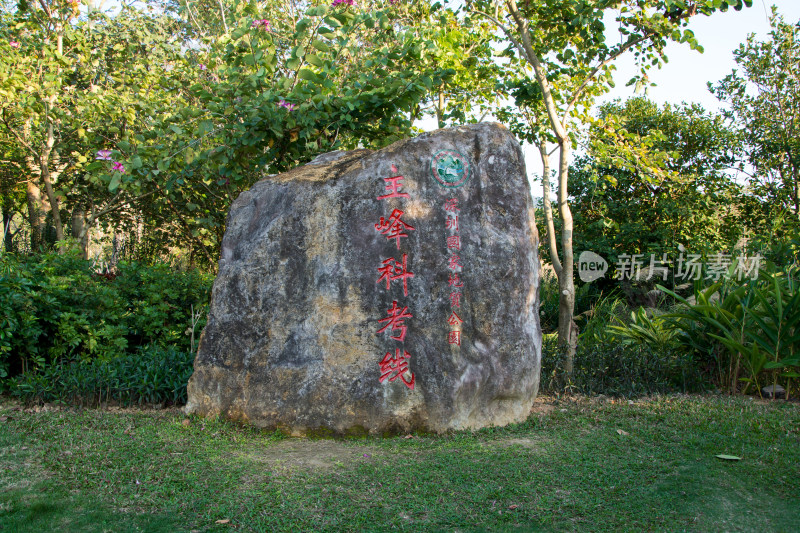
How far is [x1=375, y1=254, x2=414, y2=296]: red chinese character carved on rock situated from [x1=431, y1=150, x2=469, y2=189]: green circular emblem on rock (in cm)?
69

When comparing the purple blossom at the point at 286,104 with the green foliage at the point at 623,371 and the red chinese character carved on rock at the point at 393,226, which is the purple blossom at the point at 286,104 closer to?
the red chinese character carved on rock at the point at 393,226

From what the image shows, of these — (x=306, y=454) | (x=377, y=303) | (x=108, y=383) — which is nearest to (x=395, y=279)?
(x=377, y=303)

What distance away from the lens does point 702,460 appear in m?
4.04

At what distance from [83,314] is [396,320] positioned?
3.07 m

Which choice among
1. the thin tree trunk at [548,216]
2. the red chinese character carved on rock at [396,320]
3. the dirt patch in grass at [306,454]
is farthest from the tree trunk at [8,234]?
the thin tree trunk at [548,216]

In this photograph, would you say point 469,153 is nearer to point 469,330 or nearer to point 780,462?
point 469,330

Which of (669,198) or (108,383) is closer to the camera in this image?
(108,383)

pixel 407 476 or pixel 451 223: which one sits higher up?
pixel 451 223

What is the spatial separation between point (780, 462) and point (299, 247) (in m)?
3.51

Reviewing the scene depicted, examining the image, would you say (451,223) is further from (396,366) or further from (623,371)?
(623,371)

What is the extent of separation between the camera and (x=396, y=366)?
4.54 m

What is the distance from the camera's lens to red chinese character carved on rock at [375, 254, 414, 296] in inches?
182

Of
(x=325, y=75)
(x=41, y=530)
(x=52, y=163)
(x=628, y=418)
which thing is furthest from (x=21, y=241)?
(x=628, y=418)

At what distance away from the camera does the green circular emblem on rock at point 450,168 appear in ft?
15.6
